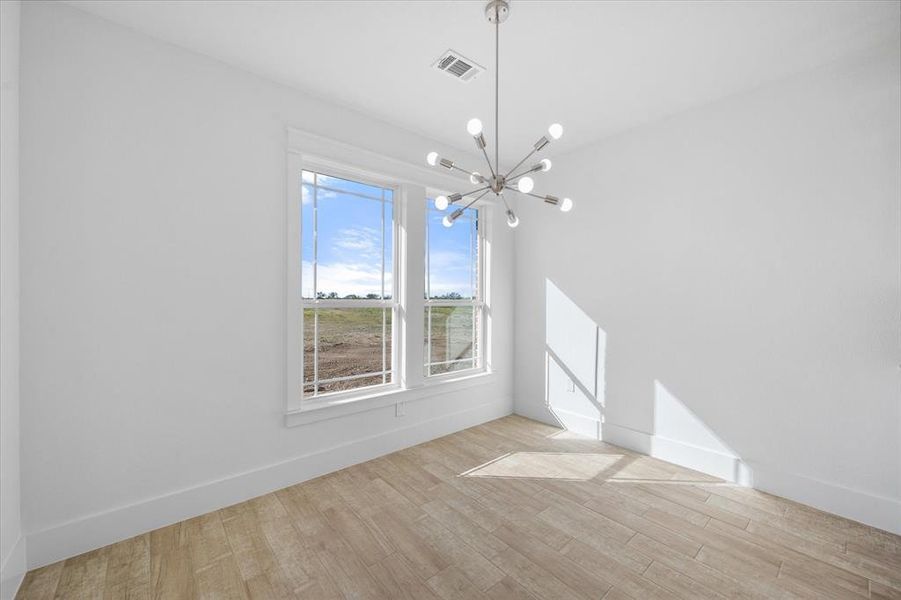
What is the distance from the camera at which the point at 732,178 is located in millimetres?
Result: 2869

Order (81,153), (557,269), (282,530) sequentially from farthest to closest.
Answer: (557,269) < (282,530) < (81,153)

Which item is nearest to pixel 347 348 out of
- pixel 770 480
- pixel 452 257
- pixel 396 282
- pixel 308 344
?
pixel 308 344

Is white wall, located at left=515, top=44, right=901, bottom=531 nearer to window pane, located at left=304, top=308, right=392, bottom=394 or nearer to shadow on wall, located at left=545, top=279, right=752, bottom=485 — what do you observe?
shadow on wall, located at left=545, top=279, right=752, bottom=485

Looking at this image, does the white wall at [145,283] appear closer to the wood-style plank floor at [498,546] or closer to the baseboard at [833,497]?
the wood-style plank floor at [498,546]

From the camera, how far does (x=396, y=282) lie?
350 cm

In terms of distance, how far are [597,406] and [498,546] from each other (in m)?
2.04

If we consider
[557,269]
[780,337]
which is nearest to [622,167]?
[557,269]

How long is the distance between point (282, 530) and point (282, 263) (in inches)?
68.9

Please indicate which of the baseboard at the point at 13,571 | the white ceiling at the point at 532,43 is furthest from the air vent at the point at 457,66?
the baseboard at the point at 13,571

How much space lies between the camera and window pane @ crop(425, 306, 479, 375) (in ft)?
12.6

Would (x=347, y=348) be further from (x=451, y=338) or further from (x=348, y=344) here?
(x=451, y=338)

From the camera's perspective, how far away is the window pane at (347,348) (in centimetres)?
302

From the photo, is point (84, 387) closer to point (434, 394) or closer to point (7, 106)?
point (7, 106)

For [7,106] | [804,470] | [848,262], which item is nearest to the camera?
[7,106]
